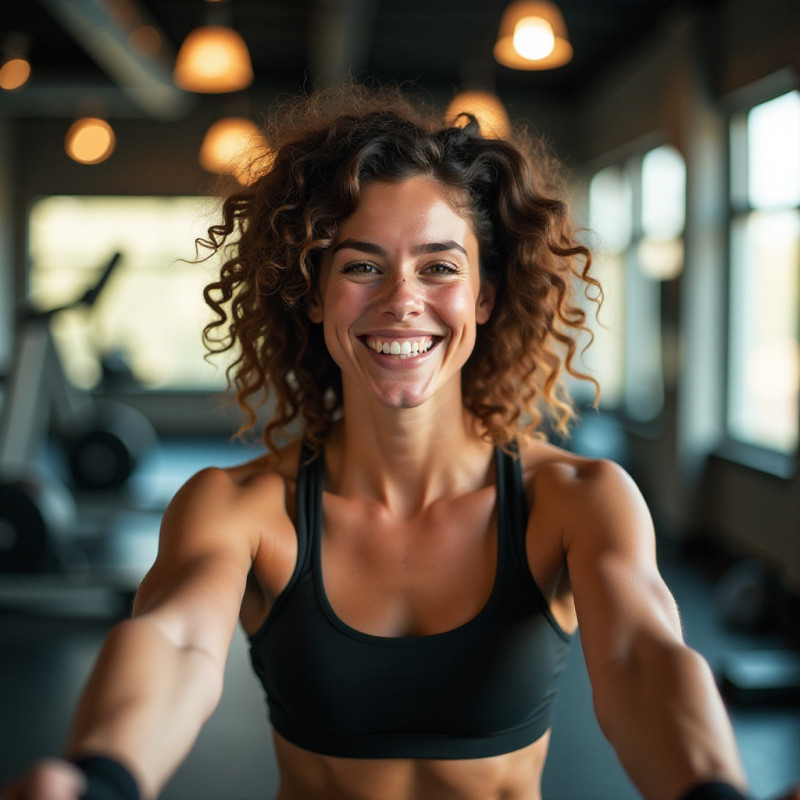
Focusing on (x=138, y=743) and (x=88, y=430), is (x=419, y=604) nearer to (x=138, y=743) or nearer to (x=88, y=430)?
(x=138, y=743)

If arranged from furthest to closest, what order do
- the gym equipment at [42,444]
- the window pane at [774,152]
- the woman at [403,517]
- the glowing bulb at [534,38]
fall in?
the window pane at [774,152] → the gym equipment at [42,444] → the glowing bulb at [534,38] → the woman at [403,517]

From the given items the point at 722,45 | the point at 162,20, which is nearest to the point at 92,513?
the point at 162,20

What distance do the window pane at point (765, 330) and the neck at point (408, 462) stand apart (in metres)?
3.45

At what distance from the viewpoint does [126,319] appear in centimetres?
1003

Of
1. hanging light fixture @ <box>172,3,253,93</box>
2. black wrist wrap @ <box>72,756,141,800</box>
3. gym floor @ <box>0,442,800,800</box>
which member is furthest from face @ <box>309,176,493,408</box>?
hanging light fixture @ <box>172,3,253,93</box>

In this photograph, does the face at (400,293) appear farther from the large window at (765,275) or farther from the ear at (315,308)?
the large window at (765,275)

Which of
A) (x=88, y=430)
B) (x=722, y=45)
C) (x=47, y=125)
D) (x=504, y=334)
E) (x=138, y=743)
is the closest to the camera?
(x=138, y=743)

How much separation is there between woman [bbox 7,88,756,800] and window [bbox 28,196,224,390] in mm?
8526

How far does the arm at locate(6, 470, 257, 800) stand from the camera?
849 millimetres

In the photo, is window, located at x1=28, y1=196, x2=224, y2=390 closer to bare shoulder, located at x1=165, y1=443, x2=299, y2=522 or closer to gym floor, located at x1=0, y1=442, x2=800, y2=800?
gym floor, located at x1=0, y1=442, x2=800, y2=800

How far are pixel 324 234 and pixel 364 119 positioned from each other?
19cm

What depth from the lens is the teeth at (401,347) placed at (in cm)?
125

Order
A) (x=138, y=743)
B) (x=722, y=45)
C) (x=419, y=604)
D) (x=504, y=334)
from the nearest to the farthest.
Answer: (x=138, y=743) < (x=419, y=604) < (x=504, y=334) < (x=722, y=45)

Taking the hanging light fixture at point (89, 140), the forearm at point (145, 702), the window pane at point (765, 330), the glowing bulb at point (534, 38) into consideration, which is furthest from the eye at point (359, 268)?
the hanging light fixture at point (89, 140)
